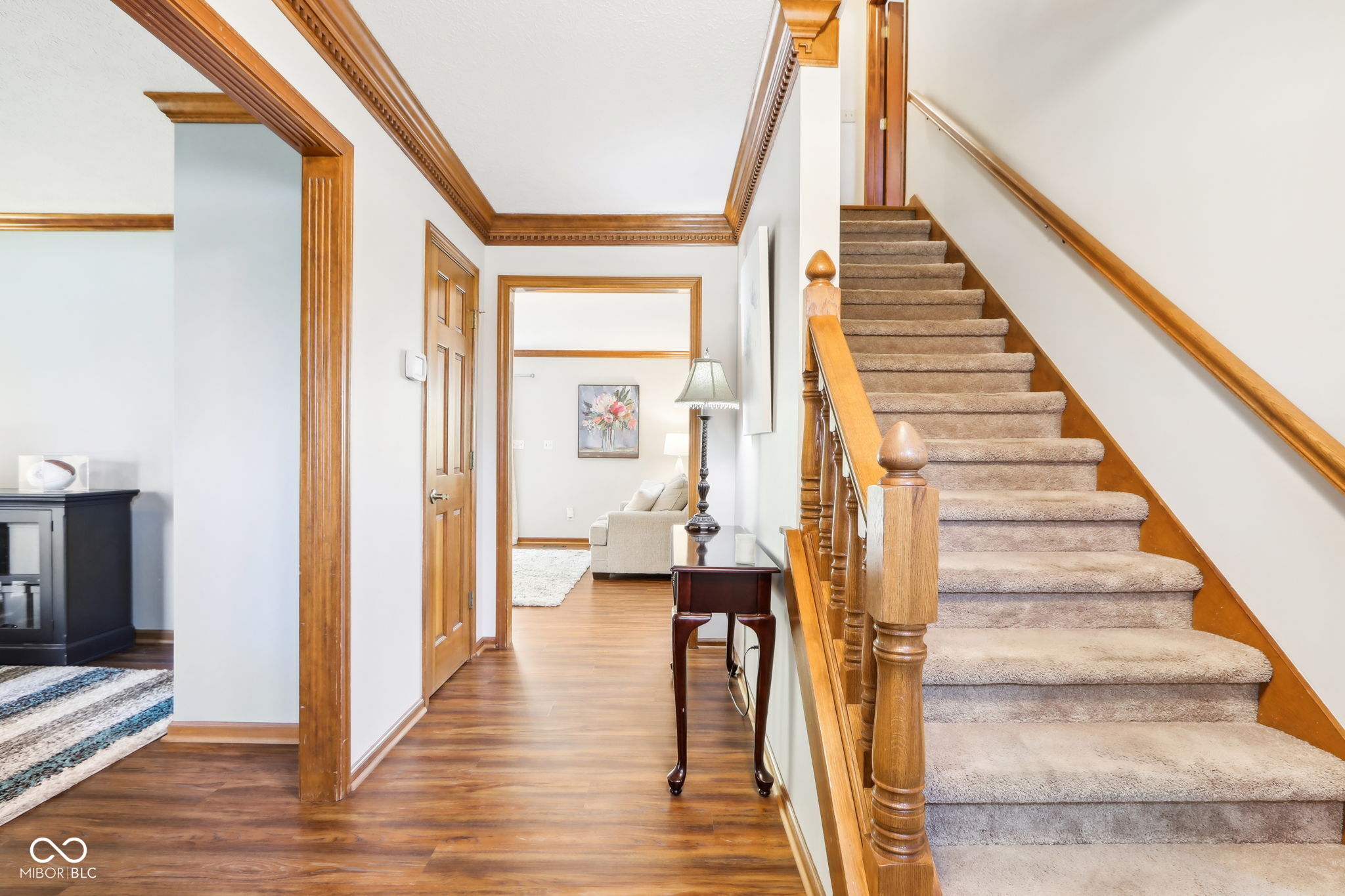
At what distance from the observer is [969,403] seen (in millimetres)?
2453

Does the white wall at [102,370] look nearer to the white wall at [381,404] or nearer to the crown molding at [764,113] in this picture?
the white wall at [381,404]

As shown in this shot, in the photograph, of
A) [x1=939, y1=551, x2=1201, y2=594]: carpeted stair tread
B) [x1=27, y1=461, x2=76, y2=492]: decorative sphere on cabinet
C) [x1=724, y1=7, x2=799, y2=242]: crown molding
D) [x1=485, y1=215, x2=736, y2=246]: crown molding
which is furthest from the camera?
[x1=485, y1=215, x2=736, y2=246]: crown molding

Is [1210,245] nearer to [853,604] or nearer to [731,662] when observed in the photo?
[853,604]

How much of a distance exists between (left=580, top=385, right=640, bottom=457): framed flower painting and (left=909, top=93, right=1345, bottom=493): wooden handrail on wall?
19.3ft

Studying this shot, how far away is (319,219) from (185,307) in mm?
886

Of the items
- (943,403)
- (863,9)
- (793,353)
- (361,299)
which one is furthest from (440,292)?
(863,9)

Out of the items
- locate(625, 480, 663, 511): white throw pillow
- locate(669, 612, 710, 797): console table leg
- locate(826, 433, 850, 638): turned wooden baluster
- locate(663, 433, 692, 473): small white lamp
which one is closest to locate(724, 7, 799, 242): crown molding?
locate(826, 433, 850, 638): turned wooden baluster

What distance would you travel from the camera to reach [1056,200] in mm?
2635

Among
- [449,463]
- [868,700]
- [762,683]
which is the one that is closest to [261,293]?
[449,463]

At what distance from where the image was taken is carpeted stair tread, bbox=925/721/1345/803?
1.33m

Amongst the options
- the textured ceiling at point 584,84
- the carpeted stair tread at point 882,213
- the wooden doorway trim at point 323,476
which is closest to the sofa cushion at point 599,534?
the textured ceiling at point 584,84

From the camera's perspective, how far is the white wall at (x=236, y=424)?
8.52 feet

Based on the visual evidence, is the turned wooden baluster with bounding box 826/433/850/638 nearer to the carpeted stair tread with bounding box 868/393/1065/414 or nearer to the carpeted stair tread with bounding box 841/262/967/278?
the carpeted stair tread with bounding box 868/393/1065/414

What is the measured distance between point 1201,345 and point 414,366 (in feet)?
8.77
